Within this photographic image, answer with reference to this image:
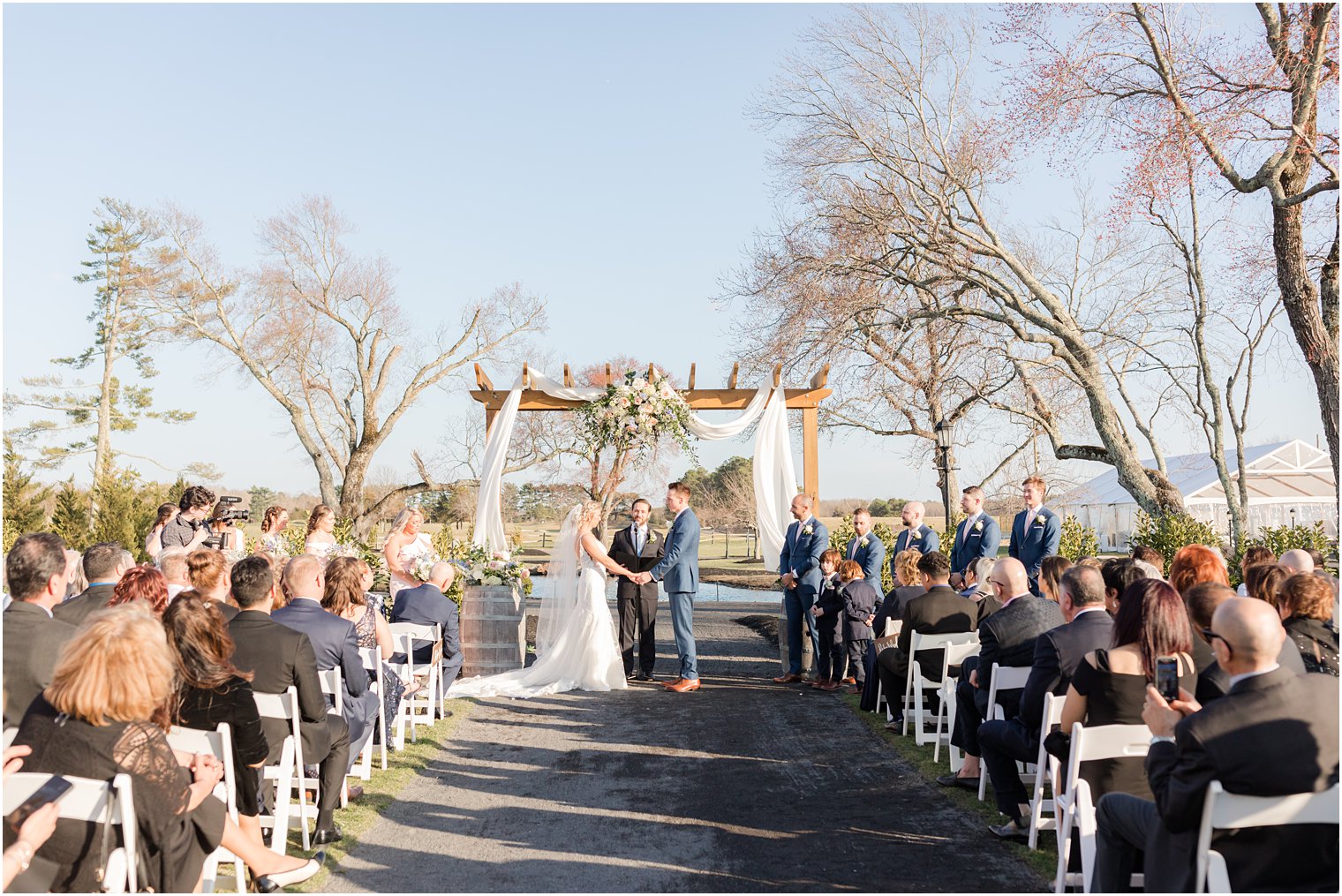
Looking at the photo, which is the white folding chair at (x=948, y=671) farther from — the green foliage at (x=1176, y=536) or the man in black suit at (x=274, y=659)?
the green foliage at (x=1176, y=536)

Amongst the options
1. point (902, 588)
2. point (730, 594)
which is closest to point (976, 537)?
point (902, 588)

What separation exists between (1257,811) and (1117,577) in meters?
2.39

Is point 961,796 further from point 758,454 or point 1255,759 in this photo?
point 758,454

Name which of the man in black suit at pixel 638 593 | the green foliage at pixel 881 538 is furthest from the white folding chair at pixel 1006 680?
the green foliage at pixel 881 538

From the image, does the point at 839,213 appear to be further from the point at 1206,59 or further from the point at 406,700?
the point at 406,700

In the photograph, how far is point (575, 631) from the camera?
32.0 ft

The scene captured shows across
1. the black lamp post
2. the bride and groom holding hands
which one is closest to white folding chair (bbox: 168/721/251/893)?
the bride and groom holding hands

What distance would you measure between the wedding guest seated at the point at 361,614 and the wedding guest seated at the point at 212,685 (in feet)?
4.54

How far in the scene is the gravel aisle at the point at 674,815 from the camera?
439 centimetres

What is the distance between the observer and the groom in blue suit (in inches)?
372

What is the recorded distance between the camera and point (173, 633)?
3910mm

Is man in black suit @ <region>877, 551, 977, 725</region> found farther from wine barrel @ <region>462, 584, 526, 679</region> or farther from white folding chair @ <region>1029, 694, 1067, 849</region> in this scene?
wine barrel @ <region>462, 584, 526, 679</region>

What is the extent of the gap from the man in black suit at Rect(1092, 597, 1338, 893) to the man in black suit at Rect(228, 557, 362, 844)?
3.54 meters

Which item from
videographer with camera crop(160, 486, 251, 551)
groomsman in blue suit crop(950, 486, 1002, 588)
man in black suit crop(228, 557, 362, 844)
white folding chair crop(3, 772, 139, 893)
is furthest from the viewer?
groomsman in blue suit crop(950, 486, 1002, 588)
